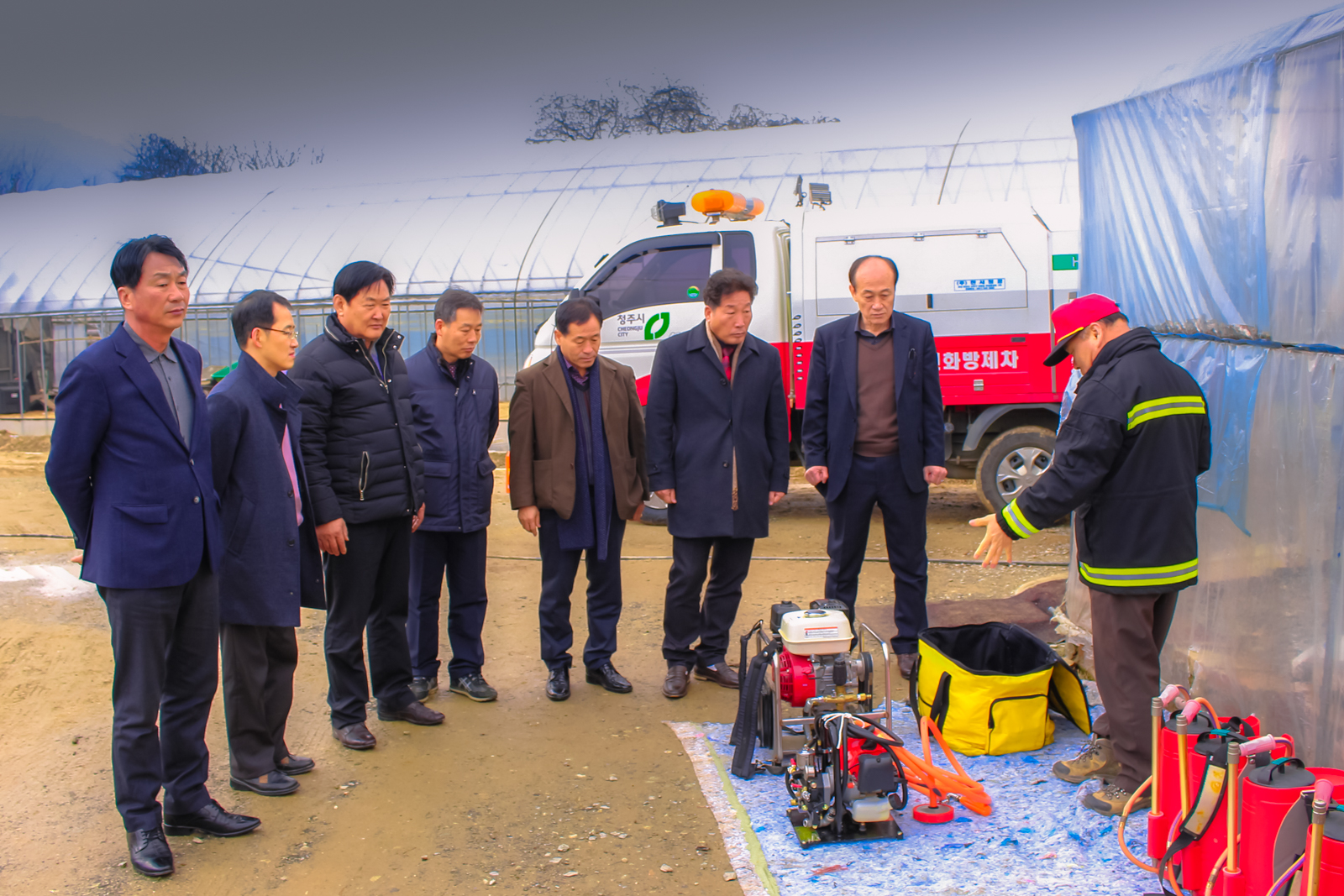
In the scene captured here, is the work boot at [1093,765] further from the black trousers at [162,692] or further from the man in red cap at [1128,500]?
the black trousers at [162,692]

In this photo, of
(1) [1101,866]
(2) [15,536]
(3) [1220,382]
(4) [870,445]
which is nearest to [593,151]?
(2) [15,536]

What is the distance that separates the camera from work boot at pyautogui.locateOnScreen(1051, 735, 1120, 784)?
135 inches

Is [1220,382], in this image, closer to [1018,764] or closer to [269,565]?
[1018,764]

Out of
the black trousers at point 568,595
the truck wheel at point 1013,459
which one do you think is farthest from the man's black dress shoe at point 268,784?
the truck wheel at point 1013,459

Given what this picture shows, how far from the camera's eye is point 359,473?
3.86 metres

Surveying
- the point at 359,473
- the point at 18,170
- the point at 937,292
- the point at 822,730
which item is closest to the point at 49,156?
the point at 18,170

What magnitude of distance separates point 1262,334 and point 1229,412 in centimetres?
34

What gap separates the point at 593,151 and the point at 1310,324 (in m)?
13.9

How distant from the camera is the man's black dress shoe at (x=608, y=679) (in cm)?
454

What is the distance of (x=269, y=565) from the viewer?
3.40 meters

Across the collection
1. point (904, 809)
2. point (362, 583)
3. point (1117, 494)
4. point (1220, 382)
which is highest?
point (1220, 382)

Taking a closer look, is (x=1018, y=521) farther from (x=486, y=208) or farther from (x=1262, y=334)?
(x=486, y=208)

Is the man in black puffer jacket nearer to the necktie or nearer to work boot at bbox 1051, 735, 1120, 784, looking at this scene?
the necktie

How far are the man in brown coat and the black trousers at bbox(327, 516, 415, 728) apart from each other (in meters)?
0.58
